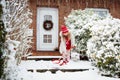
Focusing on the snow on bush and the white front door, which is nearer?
the snow on bush

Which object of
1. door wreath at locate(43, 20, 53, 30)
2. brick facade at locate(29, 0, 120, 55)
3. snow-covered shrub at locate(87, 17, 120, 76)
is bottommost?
snow-covered shrub at locate(87, 17, 120, 76)

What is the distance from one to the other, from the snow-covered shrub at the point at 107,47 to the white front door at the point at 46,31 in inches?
256

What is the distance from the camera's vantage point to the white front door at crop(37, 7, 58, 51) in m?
18.7

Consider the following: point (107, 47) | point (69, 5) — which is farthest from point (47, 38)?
point (107, 47)

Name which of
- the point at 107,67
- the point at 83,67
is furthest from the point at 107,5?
the point at 107,67

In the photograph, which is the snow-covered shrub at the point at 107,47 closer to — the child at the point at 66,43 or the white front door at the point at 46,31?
the child at the point at 66,43

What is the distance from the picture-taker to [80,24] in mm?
16094

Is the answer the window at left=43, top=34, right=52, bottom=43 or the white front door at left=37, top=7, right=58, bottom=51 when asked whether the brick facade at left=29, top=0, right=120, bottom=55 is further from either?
the window at left=43, top=34, right=52, bottom=43

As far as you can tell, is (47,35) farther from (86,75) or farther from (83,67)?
(86,75)

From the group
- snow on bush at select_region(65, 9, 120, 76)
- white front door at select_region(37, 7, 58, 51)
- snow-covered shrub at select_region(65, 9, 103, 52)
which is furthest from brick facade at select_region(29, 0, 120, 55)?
snow on bush at select_region(65, 9, 120, 76)

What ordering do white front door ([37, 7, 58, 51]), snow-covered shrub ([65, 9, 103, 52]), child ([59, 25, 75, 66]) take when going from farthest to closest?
white front door ([37, 7, 58, 51]) → snow-covered shrub ([65, 9, 103, 52]) → child ([59, 25, 75, 66])

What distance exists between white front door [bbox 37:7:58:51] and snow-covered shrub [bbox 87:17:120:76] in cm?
650

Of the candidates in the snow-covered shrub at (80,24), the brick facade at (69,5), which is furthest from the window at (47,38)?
the snow-covered shrub at (80,24)

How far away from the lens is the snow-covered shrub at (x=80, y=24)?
15445 millimetres
